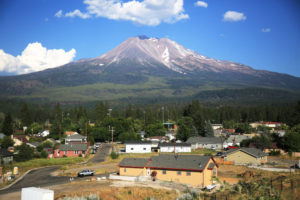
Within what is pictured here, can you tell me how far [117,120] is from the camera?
303 ft

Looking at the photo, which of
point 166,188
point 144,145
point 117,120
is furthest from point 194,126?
point 166,188

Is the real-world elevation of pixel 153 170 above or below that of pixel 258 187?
below

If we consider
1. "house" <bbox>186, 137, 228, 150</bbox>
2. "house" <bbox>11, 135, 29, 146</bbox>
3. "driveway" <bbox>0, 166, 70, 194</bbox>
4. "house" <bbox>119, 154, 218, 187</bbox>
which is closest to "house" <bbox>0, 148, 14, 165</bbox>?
"driveway" <bbox>0, 166, 70, 194</bbox>

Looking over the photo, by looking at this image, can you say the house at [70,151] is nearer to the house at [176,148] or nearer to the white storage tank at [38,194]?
the house at [176,148]

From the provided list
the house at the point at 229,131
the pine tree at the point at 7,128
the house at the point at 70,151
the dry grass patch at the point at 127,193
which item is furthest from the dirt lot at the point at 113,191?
the house at the point at 229,131

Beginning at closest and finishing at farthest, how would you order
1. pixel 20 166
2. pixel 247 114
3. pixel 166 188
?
1. pixel 166 188
2. pixel 20 166
3. pixel 247 114

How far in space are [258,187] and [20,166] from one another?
47.7 m

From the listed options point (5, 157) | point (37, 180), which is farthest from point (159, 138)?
point (37, 180)

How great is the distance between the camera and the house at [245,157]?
53.3 metres

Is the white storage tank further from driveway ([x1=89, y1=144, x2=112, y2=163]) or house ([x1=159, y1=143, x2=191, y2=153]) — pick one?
house ([x1=159, y1=143, x2=191, y2=153])

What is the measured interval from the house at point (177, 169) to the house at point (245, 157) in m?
17.0

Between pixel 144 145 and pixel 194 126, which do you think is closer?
pixel 144 145

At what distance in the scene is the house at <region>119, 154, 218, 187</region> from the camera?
1436 inches

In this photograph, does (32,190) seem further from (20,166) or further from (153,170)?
(20,166)
